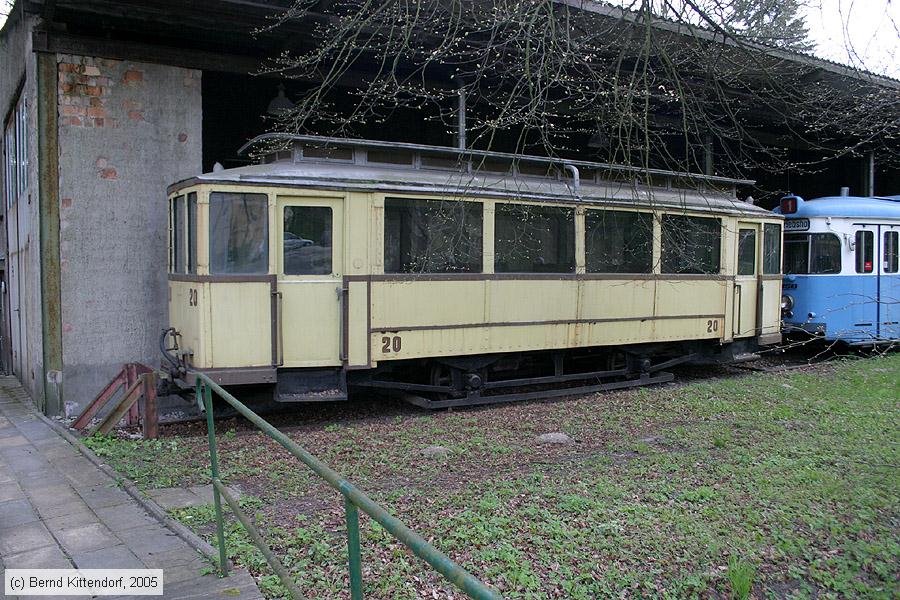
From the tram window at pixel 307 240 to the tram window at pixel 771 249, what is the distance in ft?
24.4

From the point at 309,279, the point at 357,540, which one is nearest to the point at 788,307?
the point at 309,279

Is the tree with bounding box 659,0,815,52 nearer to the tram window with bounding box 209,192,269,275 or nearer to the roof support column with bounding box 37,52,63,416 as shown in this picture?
the tram window with bounding box 209,192,269,275

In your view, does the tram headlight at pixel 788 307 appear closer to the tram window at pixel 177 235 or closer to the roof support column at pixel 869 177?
the roof support column at pixel 869 177

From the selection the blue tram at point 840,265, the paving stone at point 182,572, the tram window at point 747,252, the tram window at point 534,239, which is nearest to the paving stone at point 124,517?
the paving stone at point 182,572

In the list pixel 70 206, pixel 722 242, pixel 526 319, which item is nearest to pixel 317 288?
pixel 526 319

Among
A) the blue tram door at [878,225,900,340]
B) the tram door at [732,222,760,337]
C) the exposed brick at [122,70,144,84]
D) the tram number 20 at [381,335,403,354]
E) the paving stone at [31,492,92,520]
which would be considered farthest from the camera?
the blue tram door at [878,225,900,340]

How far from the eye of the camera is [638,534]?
4.53m

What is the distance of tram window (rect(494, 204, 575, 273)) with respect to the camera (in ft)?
28.4

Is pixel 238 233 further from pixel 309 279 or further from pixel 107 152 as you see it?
pixel 107 152

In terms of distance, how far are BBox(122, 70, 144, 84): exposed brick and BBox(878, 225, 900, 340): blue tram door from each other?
505 inches

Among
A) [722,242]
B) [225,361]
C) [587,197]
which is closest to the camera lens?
[225,361]

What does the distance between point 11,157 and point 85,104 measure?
4.36 meters

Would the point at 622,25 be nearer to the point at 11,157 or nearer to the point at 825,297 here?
the point at 825,297

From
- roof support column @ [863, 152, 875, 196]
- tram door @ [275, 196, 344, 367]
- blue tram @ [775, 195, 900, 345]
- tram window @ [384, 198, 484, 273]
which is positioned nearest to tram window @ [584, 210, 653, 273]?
tram window @ [384, 198, 484, 273]
